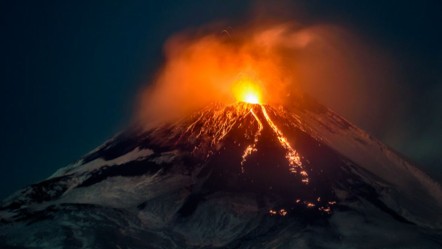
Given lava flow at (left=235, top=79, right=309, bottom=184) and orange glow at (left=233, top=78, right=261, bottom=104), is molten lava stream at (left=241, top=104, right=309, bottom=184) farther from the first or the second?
orange glow at (left=233, top=78, right=261, bottom=104)

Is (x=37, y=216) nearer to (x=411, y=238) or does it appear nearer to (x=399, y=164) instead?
(x=411, y=238)

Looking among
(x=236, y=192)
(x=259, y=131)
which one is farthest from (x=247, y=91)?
(x=236, y=192)

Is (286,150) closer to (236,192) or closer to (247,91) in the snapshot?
(236,192)

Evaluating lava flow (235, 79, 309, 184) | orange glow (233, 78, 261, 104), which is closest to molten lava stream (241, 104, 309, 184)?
lava flow (235, 79, 309, 184)

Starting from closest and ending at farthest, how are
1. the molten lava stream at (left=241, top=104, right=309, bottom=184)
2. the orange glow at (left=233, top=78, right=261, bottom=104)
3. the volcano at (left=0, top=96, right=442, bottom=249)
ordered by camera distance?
the volcano at (left=0, top=96, right=442, bottom=249) < the molten lava stream at (left=241, top=104, right=309, bottom=184) < the orange glow at (left=233, top=78, right=261, bottom=104)

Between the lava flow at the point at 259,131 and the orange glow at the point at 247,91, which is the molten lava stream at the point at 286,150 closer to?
the lava flow at the point at 259,131

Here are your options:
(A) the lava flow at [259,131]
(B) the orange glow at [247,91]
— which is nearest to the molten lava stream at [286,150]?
(A) the lava flow at [259,131]

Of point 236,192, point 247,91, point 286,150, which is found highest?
point 247,91

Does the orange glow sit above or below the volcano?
above
